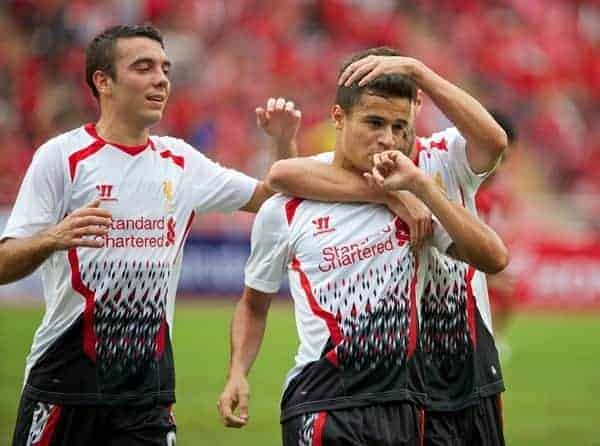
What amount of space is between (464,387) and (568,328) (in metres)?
13.0

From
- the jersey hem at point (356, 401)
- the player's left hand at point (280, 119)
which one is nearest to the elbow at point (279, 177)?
the player's left hand at point (280, 119)

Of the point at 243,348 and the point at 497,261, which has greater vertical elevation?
the point at 497,261

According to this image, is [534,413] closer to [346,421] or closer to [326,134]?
[346,421]

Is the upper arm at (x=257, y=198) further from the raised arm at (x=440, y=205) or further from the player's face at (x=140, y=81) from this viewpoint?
the raised arm at (x=440, y=205)

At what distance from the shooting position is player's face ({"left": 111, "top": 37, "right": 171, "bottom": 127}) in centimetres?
570

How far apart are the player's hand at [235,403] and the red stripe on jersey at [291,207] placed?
674 mm

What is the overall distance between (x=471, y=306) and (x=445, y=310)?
17 cm

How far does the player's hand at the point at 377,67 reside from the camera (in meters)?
4.61

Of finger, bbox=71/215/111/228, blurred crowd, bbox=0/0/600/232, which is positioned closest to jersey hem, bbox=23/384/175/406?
finger, bbox=71/215/111/228

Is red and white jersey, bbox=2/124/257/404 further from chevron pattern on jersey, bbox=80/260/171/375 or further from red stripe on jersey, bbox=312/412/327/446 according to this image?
red stripe on jersey, bbox=312/412/327/446

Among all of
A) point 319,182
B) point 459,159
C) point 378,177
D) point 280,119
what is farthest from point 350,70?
point 280,119

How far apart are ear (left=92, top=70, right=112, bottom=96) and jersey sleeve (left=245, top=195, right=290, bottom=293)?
113 centimetres

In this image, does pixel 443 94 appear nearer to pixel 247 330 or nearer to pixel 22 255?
pixel 247 330

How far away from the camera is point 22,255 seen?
518 centimetres
